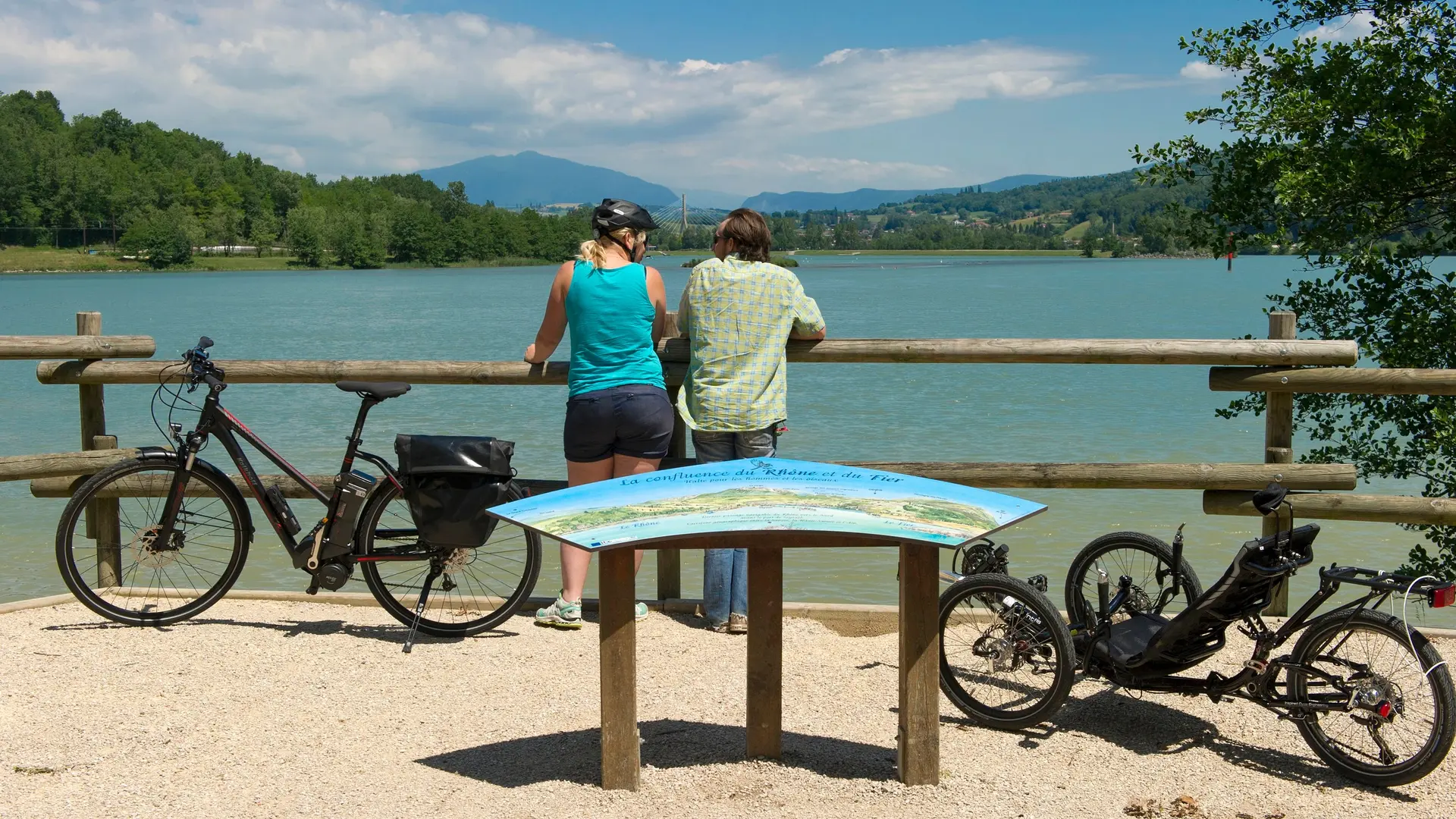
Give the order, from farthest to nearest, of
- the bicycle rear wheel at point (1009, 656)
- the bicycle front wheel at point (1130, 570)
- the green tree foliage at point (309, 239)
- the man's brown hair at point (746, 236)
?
1. the green tree foliage at point (309, 239)
2. the man's brown hair at point (746, 236)
3. the bicycle front wheel at point (1130, 570)
4. the bicycle rear wheel at point (1009, 656)

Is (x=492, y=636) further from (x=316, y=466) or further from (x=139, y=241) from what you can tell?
(x=139, y=241)

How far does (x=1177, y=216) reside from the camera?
9.45 meters

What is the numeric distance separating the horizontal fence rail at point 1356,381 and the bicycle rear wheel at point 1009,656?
5.80 feet

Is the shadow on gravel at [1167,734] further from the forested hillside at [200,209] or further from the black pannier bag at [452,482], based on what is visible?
the forested hillside at [200,209]

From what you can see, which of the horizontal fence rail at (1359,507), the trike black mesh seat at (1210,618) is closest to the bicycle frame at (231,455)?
the trike black mesh seat at (1210,618)

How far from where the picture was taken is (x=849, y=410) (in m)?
22.9

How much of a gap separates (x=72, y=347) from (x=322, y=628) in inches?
75.2

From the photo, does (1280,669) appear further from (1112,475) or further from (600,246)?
(600,246)

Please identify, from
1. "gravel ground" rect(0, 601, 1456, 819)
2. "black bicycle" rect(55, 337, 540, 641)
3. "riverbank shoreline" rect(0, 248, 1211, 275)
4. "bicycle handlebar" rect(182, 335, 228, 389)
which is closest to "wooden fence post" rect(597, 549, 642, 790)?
"gravel ground" rect(0, 601, 1456, 819)

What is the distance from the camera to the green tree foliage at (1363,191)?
805cm

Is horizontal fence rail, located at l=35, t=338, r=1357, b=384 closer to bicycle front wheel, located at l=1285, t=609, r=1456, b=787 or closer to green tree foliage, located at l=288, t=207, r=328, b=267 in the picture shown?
bicycle front wheel, located at l=1285, t=609, r=1456, b=787

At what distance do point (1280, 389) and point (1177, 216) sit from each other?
387 centimetres

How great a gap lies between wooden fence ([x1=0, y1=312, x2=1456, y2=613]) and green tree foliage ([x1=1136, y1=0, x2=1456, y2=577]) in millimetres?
2383

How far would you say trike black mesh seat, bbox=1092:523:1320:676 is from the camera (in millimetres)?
4215
